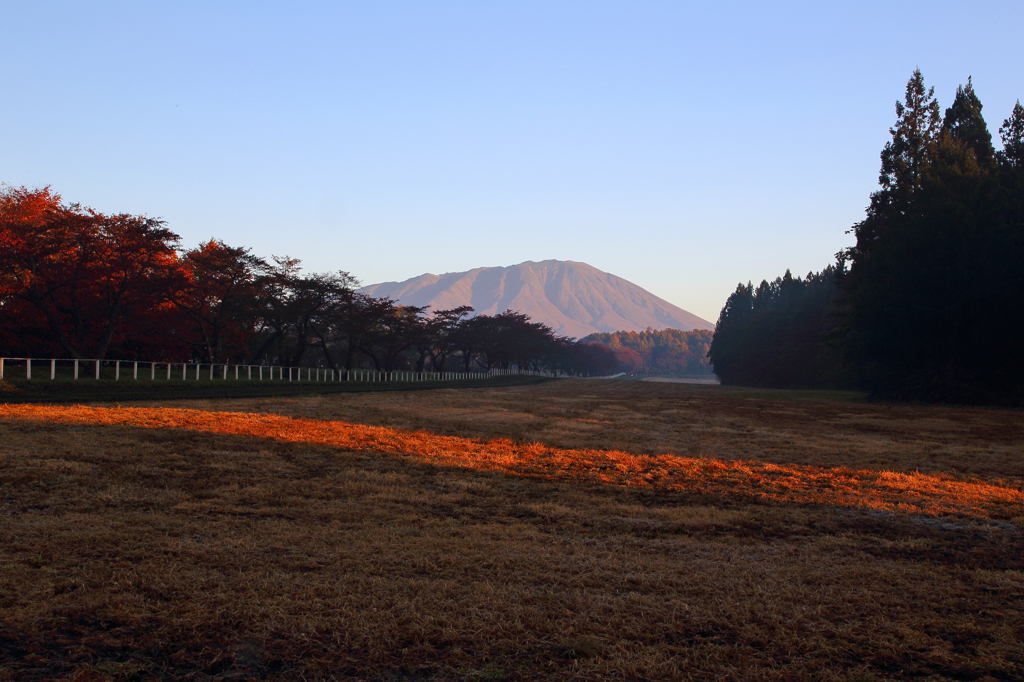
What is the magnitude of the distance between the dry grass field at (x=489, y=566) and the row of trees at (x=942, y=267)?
2936cm

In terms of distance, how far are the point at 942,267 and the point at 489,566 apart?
133 feet

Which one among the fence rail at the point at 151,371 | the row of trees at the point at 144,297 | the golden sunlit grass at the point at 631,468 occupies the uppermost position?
the row of trees at the point at 144,297

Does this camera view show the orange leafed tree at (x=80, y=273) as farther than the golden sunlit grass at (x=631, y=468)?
Yes

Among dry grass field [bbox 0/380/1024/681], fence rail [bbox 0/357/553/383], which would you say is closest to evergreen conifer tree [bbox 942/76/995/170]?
dry grass field [bbox 0/380/1024/681]

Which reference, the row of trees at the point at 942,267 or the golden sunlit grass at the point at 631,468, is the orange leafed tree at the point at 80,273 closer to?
the golden sunlit grass at the point at 631,468

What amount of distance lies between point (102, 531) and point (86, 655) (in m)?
2.87

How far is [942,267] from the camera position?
123 ft

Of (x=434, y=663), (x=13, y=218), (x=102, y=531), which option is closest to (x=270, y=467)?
(x=102, y=531)

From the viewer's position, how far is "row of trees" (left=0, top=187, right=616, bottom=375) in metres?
40.1

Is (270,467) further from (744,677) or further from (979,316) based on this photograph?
(979,316)

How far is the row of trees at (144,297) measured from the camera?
40.1 m

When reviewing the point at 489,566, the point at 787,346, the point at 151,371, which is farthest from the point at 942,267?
the point at 787,346

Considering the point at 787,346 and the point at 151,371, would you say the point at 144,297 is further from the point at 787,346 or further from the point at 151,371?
the point at 787,346

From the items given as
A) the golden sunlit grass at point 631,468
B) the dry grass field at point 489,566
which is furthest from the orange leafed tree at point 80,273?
the dry grass field at point 489,566
